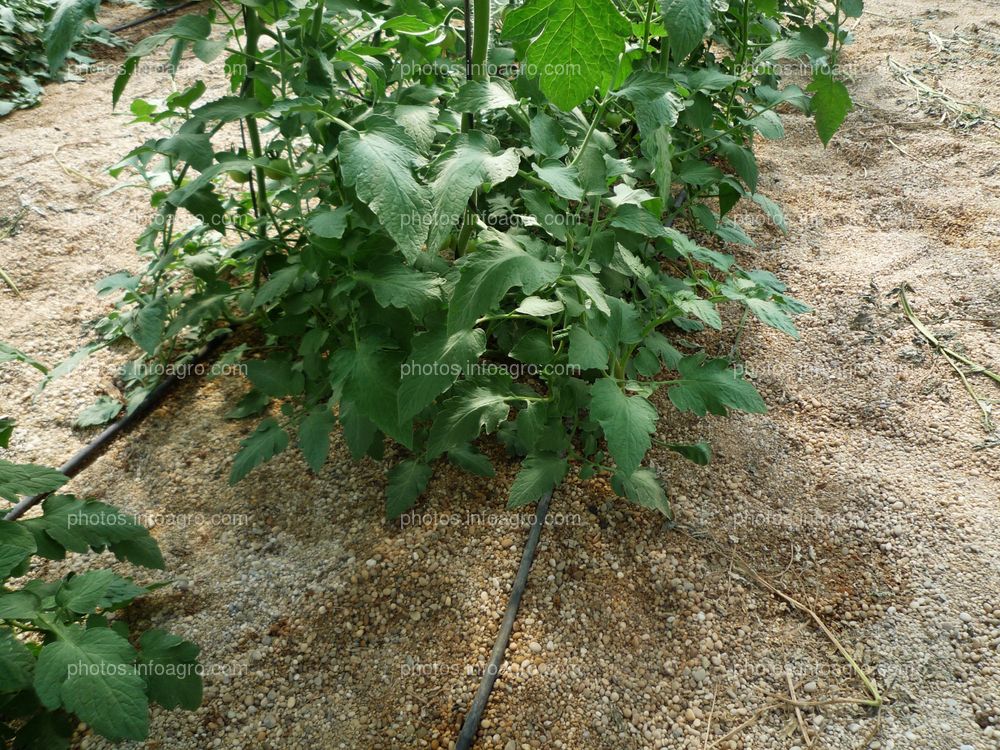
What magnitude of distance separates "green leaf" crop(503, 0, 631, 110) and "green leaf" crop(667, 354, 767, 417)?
0.66 meters

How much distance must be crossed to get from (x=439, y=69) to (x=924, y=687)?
1736mm

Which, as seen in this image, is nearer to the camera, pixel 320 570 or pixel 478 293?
pixel 478 293

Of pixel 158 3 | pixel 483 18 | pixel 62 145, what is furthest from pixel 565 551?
pixel 158 3

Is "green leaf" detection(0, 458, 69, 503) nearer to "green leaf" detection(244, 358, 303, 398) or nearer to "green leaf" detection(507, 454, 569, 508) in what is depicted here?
"green leaf" detection(244, 358, 303, 398)

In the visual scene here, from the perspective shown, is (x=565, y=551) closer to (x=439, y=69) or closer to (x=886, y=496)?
(x=886, y=496)

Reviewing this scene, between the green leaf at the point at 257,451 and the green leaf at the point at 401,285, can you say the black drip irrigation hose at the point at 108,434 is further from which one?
the green leaf at the point at 401,285

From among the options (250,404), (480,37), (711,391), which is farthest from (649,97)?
(250,404)

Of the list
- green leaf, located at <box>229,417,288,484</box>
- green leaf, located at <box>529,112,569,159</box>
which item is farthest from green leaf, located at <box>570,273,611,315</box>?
green leaf, located at <box>229,417,288,484</box>

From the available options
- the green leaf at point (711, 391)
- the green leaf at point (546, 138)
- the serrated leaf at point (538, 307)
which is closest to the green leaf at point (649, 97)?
the green leaf at point (546, 138)

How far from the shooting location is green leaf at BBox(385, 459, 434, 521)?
166 cm

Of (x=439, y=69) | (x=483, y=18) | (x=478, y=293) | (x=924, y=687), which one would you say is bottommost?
(x=924, y=687)

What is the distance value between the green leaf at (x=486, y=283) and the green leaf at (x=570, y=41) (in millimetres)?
282

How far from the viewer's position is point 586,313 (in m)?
1.53

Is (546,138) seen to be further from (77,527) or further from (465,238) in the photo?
(77,527)
